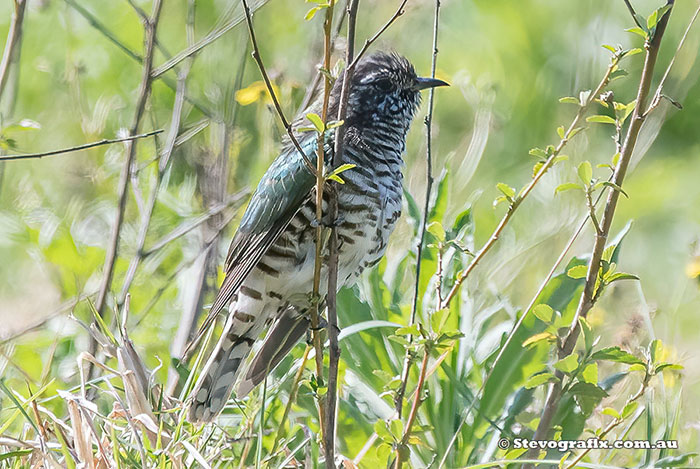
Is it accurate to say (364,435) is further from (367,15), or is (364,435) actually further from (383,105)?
(367,15)

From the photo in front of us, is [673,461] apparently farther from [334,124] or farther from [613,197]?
[334,124]

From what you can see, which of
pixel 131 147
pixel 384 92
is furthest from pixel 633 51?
pixel 131 147

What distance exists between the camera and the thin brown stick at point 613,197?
190cm

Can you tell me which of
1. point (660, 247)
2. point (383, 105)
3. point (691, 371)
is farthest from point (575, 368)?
point (660, 247)

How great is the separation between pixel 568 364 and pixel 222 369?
3.97 ft

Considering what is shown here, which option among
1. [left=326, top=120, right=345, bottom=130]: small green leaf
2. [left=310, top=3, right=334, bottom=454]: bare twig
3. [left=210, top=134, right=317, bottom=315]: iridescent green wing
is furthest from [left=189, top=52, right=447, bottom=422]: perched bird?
[left=326, top=120, right=345, bottom=130]: small green leaf

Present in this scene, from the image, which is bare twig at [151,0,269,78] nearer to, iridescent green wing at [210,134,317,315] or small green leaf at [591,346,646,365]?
iridescent green wing at [210,134,317,315]

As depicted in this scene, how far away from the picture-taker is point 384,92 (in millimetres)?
2918

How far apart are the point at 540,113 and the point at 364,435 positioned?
3341mm

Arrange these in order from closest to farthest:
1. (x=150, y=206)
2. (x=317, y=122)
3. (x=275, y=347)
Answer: (x=317, y=122)
(x=275, y=347)
(x=150, y=206)

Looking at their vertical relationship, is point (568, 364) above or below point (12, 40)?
below

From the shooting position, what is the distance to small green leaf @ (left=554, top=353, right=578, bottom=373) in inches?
76.3

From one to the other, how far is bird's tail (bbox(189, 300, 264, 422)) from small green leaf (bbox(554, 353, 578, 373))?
104 centimetres

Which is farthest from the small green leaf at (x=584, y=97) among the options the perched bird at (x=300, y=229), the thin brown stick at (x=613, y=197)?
the perched bird at (x=300, y=229)
